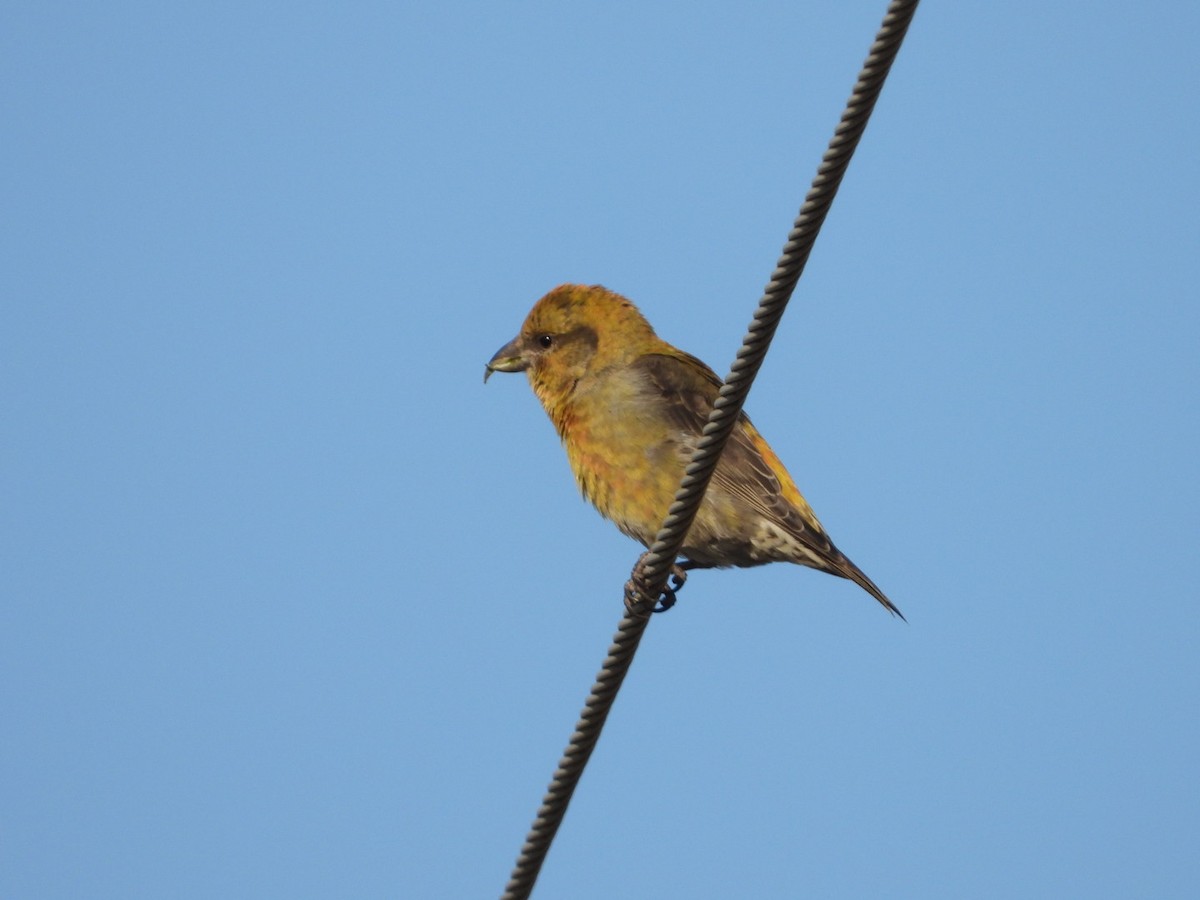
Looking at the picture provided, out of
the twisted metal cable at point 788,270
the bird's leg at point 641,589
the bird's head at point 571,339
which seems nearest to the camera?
the twisted metal cable at point 788,270

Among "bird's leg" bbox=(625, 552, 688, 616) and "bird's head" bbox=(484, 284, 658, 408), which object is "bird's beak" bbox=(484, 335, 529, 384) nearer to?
"bird's head" bbox=(484, 284, 658, 408)

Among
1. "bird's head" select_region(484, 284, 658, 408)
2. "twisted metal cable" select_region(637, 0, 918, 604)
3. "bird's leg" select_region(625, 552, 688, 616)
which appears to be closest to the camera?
"twisted metal cable" select_region(637, 0, 918, 604)

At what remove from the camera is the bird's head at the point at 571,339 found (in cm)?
839

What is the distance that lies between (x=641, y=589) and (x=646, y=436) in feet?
5.33

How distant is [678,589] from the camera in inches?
293

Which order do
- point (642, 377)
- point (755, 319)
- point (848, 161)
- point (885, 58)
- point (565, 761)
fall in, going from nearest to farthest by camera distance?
point (885, 58), point (848, 161), point (755, 319), point (565, 761), point (642, 377)

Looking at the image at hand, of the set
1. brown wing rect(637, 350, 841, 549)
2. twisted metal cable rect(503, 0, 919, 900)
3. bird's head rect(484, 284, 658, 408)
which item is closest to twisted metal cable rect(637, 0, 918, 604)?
twisted metal cable rect(503, 0, 919, 900)

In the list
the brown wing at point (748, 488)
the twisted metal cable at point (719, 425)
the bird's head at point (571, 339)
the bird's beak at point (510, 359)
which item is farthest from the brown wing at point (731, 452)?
the twisted metal cable at point (719, 425)

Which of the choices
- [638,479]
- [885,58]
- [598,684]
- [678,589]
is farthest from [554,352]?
[885,58]

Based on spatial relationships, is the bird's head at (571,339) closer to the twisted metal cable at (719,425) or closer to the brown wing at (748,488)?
→ the brown wing at (748,488)

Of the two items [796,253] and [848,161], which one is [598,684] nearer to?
[796,253]

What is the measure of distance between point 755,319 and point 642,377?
152 inches

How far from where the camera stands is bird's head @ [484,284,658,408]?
839 centimetres

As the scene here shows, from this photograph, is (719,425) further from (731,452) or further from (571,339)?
(571,339)
